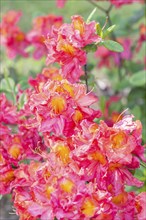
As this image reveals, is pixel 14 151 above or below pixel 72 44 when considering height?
below

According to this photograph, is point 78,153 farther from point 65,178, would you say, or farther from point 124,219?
point 124,219

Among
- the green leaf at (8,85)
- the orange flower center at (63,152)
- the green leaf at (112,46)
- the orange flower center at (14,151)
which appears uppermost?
the green leaf at (112,46)

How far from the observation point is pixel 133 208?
4.16ft

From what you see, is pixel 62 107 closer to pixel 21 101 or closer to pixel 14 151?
pixel 14 151

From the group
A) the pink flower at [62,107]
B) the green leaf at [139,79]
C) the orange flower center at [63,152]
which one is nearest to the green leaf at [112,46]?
the pink flower at [62,107]

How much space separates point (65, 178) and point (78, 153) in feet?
0.19

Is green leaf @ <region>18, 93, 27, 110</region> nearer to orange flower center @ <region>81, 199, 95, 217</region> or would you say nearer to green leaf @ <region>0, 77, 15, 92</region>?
green leaf @ <region>0, 77, 15, 92</region>

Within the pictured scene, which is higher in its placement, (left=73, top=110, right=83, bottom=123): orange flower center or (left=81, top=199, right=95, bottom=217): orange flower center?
(left=73, top=110, right=83, bottom=123): orange flower center

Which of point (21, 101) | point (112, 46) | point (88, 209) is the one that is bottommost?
point (88, 209)

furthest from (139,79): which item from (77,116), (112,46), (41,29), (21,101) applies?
(77,116)

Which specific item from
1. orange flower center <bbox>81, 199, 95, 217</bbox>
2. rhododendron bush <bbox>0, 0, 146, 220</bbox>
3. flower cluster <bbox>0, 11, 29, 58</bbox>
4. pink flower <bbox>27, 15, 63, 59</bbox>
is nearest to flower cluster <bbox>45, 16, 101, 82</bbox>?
rhododendron bush <bbox>0, 0, 146, 220</bbox>

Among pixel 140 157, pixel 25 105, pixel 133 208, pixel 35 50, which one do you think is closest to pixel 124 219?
pixel 133 208

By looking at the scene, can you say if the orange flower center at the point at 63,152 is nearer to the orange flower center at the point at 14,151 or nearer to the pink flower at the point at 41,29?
the orange flower center at the point at 14,151

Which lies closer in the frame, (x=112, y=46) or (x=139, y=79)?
(x=112, y=46)
